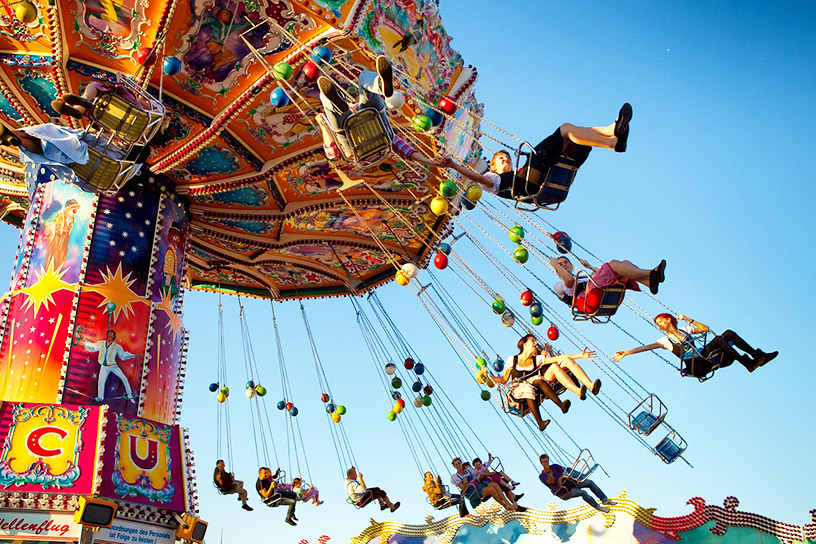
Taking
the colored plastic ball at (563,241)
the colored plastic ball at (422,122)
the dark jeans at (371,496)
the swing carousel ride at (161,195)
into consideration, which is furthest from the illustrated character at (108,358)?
the colored plastic ball at (563,241)

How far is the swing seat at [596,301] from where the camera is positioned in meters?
9.09

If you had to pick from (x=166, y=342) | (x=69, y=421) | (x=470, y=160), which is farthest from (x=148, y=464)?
(x=470, y=160)

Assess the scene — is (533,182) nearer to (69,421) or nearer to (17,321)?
(69,421)

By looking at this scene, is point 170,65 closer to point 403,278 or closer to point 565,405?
point 403,278

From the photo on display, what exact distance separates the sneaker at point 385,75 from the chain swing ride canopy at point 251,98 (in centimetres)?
113

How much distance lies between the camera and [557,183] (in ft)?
29.1

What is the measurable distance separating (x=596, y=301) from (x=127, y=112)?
5.47m

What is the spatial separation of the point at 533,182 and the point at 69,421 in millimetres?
5974

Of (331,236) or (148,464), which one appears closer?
(148,464)

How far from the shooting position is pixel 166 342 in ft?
36.6

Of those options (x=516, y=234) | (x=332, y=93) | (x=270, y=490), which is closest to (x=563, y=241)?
(x=516, y=234)

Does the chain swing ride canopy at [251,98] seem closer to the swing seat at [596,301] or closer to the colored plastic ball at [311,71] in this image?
the colored plastic ball at [311,71]

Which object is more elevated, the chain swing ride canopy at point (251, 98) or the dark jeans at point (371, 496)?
the chain swing ride canopy at point (251, 98)

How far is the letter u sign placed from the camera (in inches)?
388
